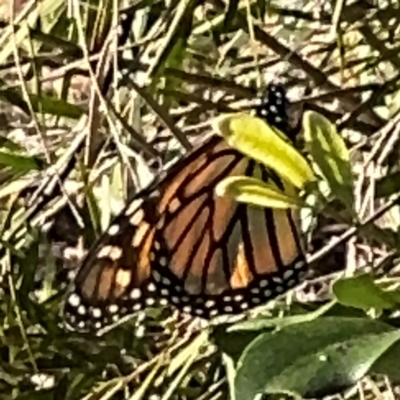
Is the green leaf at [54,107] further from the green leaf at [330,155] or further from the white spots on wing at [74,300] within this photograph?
the green leaf at [330,155]

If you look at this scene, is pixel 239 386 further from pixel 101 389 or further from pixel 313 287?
pixel 313 287

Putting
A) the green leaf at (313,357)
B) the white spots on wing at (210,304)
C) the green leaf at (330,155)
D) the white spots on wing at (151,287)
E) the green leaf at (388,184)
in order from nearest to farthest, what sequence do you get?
the green leaf at (313,357), the green leaf at (330,155), the green leaf at (388,184), the white spots on wing at (210,304), the white spots on wing at (151,287)

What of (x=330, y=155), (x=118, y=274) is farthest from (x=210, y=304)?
(x=330, y=155)

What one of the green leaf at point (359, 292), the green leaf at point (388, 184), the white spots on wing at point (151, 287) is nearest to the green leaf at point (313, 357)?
the green leaf at point (359, 292)

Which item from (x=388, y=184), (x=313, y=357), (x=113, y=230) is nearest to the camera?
(x=313, y=357)

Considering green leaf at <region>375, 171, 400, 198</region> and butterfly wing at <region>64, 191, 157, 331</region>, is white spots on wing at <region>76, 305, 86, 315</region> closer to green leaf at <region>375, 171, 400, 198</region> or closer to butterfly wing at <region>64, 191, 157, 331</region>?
butterfly wing at <region>64, 191, 157, 331</region>

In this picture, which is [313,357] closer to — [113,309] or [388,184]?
[388,184]

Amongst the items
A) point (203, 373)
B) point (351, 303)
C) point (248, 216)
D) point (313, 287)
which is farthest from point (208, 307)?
point (351, 303)
